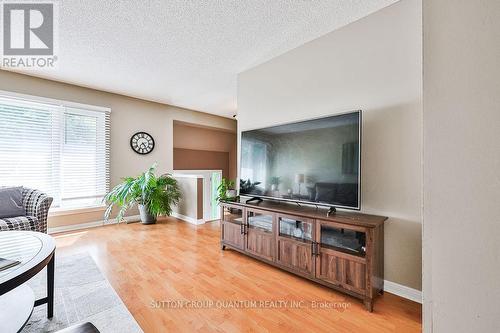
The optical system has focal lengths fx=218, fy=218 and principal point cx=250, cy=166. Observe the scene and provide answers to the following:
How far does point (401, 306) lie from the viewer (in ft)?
5.55

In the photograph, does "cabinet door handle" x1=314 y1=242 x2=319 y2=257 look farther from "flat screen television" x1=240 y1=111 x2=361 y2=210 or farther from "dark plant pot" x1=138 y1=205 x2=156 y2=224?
"dark plant pot" x1=138 y1=205 x2=156 y2=224

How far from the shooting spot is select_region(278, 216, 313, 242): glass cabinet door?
2.02 meters

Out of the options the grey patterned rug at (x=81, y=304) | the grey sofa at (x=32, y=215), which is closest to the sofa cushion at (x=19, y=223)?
the grey sofa at (x=32, y=215)

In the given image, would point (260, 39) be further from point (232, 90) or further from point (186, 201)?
point (186, 201)

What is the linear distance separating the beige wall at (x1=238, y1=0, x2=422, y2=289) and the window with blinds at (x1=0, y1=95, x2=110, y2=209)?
3780mm

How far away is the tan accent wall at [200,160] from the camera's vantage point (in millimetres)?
5535

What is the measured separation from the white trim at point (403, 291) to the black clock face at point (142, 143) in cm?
454

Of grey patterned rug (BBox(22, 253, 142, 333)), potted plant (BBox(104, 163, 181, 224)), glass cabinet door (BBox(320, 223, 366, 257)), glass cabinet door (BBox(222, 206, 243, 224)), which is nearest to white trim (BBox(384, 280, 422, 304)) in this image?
glass cabinet door (BBox(320, 223, 366, 257))

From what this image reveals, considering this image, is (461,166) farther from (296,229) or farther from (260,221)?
(260,221)

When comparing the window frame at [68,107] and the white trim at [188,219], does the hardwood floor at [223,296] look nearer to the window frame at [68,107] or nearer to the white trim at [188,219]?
the window frame at [68,107]

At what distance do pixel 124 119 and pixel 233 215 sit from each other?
314 cm

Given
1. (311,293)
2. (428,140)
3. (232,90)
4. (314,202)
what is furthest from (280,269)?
(232,90)

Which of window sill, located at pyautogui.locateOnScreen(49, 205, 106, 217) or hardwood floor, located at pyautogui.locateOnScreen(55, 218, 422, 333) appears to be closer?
hardwood floor, located at pyautogui.locateOnScreen(55, 218, 422, 333)

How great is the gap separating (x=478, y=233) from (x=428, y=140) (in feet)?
1.01
